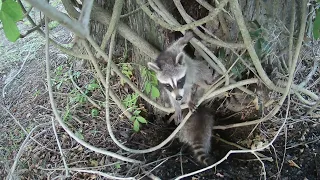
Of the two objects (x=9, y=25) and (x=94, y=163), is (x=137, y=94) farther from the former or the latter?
(x=9, y=25)

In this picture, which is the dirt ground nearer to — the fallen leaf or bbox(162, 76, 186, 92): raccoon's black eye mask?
the fallen leaf

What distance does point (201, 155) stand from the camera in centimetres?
279

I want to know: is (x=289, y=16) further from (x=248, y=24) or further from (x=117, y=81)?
(x=117, y=81)

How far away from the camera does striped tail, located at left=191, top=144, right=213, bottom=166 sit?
273 centimetres

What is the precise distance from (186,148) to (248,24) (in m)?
1.10

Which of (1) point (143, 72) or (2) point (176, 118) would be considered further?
(2) point (176, 118)

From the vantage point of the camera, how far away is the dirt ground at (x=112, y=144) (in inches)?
106

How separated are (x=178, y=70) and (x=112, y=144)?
837 millimetres

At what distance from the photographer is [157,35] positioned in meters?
2.89

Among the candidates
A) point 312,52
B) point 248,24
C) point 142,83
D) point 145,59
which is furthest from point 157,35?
point 312,52

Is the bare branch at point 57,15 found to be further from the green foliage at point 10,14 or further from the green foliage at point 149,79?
the green foliage at point 149,79

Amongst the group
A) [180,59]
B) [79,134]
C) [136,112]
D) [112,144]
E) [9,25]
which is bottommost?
[112,144]

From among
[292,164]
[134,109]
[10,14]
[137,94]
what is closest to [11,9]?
[10,14]

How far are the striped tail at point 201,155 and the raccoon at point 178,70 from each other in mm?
298
